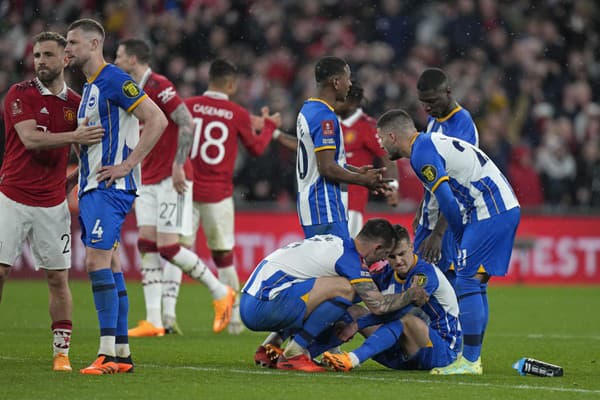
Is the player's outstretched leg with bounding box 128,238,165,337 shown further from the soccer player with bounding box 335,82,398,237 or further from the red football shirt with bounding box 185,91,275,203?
the soccer player with bounding box 335,82,398,237

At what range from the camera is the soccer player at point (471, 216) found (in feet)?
Answer: 26.3

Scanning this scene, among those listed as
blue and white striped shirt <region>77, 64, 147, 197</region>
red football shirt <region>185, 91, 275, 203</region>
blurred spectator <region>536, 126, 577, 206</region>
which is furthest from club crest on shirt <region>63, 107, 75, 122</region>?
blurred spectator <region>536, 126, 577, 206</region>

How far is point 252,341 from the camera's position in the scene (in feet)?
35.1

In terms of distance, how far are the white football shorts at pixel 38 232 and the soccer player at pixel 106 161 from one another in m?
0.51

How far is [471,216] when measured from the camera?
816cm

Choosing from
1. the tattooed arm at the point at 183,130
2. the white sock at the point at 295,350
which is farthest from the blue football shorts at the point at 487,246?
the tattooed arm at the point at 183,130

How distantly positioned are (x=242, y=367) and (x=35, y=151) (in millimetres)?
2180

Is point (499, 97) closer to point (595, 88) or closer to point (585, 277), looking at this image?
point (595, 88)

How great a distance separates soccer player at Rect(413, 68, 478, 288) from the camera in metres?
8.70

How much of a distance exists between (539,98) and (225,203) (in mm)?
10666

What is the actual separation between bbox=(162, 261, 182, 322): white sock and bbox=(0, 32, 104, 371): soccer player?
3.36m

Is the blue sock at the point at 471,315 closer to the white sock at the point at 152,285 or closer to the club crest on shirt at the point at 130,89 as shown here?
the club crest on shirt at the point at 130,89

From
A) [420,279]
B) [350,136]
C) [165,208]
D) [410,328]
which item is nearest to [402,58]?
[350,136]

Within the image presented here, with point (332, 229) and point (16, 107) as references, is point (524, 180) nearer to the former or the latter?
point (332, 229)
